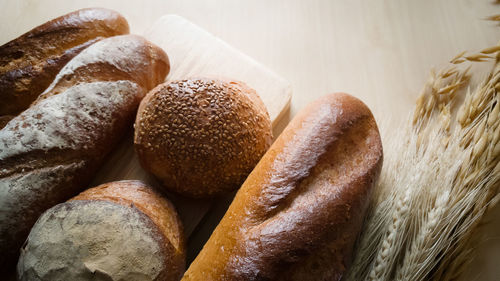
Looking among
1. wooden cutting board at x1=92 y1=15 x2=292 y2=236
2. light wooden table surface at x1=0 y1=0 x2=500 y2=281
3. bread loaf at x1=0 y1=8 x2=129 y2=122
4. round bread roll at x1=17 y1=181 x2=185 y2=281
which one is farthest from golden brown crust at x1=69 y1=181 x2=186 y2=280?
light wooden table surface at x1=0 y1=0 x2=500 y2=281

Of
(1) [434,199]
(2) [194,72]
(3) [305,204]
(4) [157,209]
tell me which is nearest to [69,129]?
(4) [157,209]

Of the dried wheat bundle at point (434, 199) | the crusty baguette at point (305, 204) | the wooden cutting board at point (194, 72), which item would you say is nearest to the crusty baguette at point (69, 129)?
the wooden cutting board at point (194, 72)

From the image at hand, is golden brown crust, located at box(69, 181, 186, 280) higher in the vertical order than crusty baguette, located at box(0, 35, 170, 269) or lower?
lower

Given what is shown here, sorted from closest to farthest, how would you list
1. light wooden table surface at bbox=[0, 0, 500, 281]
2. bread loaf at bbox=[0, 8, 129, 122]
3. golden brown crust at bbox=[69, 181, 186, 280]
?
1. golden brown crust at bbox=[69, 181, 186, 280]
2. bread loaf at bbox=[0, 8, 129, 122]
3. light wooden table surface at bbox=[0, 0, 500, 281]

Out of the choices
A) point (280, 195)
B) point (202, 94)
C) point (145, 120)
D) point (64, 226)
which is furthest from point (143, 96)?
point (280, 195)

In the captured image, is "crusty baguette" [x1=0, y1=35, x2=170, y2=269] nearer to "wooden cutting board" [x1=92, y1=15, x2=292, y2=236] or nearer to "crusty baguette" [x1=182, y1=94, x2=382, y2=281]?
"wooden cutting board" [x1=92, y1=15, x2=292, y2=236]

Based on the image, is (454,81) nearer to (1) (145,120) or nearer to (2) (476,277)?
Result: (2) (476,277)

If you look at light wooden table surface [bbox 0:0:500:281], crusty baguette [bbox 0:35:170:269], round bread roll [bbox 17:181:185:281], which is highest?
light wooden table surface [bbox 0:0:500:281]
